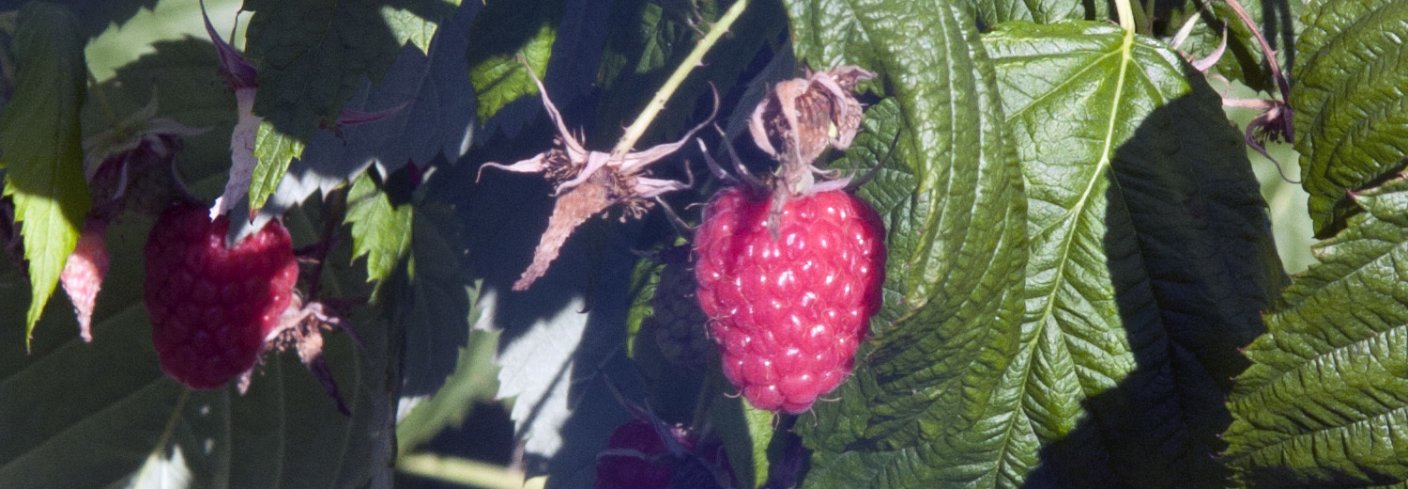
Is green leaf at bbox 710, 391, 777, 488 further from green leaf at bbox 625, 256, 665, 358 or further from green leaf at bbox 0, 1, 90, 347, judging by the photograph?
green leaf at bbox 0, 1, 90, 347

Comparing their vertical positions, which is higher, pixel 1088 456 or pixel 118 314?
pixel 1088 456

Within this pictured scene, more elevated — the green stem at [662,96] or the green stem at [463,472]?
the green stem at [662,96]

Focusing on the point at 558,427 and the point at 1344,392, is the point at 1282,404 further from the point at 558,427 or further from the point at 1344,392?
the point at 558,427

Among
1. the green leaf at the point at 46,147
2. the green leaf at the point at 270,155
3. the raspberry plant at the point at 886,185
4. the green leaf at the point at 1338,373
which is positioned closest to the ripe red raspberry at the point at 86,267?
the raspberry plant at the point at 886,185

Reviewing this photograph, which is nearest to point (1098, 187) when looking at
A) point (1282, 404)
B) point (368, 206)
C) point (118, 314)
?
point (1282, 404)

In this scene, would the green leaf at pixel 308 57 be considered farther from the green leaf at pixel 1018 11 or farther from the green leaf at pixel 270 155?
the green leaf at pixel 1018 11

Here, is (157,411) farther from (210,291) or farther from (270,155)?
(270,155)

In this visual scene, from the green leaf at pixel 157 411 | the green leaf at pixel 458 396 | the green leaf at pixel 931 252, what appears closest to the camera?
the green leaf at pixel 931 252
